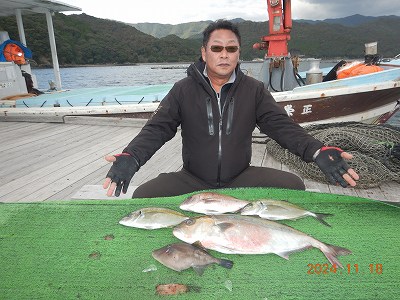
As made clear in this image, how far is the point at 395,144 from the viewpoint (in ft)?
14.1

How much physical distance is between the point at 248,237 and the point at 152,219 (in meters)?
0.77

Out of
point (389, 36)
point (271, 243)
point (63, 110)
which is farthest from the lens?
point (389, 36)

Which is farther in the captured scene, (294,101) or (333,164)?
(294,101)

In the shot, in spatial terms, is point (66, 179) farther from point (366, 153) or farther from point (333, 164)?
point (366, 153)

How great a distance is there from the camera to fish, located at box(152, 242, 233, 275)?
1859 mm

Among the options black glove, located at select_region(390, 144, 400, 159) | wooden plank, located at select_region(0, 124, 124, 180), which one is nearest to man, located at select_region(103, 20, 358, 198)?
black glove, located at select_region(390, 144, 400, 159)

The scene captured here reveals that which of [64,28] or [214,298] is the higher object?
[64,28]

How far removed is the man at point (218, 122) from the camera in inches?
117

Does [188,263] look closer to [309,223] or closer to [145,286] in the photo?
[145,286]

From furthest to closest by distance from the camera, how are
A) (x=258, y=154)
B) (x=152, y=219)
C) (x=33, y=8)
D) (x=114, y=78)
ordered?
(x=114, y=78) → (x=33, y=8) → (x=258, y=154) → (x=152, y=219)

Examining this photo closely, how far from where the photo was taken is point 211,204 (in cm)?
252

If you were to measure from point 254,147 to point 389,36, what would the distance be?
126427mm

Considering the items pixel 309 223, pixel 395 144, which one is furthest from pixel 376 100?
pixel 309 223
